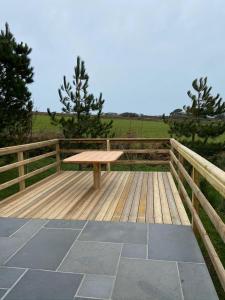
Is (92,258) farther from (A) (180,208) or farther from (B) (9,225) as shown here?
(A) (180,208)

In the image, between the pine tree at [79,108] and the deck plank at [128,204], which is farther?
the pine tree at [79,108]

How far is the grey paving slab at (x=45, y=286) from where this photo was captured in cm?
202

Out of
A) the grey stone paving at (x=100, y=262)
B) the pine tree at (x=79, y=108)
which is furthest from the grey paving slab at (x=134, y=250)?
the pine tree at (x=79, y=108)

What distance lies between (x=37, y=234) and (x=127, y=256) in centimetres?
106

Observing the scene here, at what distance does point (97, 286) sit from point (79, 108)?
280 inches

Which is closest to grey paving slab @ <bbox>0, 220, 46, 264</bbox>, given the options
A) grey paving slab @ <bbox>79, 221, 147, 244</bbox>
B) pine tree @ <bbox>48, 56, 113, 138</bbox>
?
grey paving slab @ <bbox>79, 221, 147, 244</bbox>

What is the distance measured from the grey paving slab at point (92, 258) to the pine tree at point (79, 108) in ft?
20.1

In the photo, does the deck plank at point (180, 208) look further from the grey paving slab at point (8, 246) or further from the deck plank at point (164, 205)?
the grey paving slab at point (8, 246)

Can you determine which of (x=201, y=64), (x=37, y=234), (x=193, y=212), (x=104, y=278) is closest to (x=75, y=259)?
(x=104, y=278)

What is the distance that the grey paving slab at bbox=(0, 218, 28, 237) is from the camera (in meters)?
3.23

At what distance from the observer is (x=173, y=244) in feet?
9.46

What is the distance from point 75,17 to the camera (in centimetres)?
945

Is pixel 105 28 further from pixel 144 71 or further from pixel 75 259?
pixel 75 259

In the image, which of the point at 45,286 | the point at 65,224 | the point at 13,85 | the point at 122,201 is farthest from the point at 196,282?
the point at 13,85
